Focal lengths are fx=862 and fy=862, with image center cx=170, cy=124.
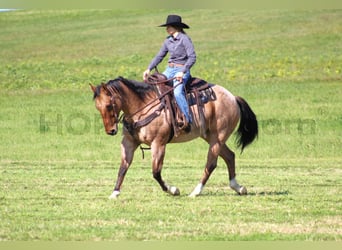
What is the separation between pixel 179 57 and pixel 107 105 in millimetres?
1400

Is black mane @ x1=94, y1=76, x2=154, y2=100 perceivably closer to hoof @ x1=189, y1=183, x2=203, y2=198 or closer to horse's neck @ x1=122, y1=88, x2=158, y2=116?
horse's neck @ x1=122, y1=88, x2=158, y2=116

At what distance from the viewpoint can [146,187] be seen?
Answer: 43.1ft

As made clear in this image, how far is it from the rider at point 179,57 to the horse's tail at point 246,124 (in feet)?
4.40

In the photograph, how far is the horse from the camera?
11.3 metres

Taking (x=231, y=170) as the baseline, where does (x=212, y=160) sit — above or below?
above

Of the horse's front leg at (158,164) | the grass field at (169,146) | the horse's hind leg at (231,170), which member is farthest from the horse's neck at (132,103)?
the horse's hind leg at (231,170)

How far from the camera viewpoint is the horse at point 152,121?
11.3 m

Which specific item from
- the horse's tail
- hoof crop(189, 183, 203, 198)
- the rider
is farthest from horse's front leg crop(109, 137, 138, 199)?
the horse's tail

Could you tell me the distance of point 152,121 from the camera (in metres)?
11.7

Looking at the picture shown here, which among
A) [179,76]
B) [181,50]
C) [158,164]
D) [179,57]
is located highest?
[181,50]

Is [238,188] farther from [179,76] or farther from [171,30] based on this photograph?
[171,30]

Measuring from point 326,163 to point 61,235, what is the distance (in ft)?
35.2

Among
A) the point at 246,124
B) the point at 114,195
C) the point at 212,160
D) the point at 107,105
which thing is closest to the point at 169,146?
the point at 246,124

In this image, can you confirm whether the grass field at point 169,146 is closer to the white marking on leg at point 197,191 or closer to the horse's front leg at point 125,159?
the white marking on leg at point 197,191
